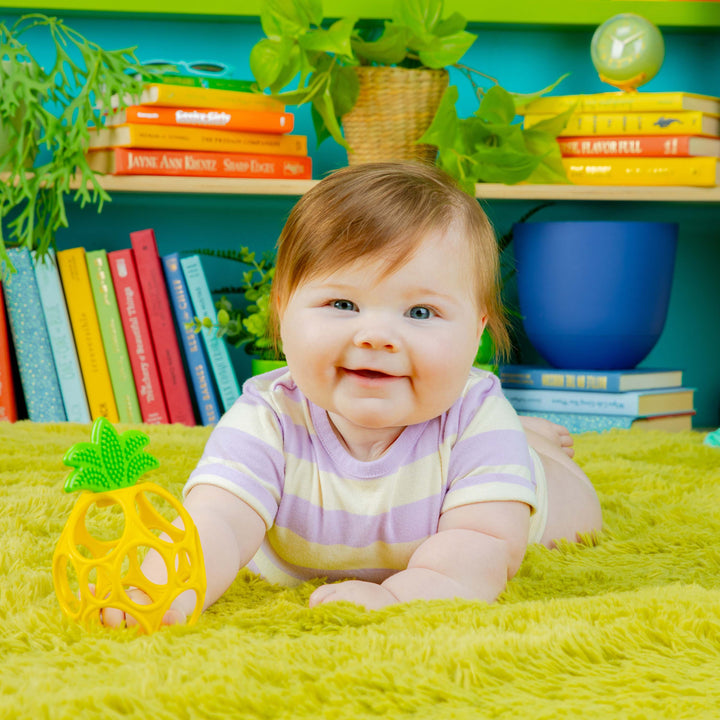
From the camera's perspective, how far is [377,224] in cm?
75

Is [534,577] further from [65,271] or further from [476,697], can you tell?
[65,271]

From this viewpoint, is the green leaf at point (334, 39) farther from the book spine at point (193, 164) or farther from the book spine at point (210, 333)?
the book spine at point (210, 333)

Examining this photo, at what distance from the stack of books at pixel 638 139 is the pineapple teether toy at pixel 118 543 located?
1413 mm

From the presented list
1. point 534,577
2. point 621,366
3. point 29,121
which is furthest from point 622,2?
point 534,577

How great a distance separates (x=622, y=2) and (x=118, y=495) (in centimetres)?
185

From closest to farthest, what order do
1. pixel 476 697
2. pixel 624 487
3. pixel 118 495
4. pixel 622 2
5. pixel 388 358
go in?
pixel 476 697 → pixel 118 495 → pixel 388 358 → pixel 624 487 → pixel 622 2

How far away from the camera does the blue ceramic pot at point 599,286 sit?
6.10 feet

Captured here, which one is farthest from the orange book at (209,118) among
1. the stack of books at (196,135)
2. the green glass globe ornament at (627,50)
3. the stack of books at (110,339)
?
the green glass globe ornament at (627,50)

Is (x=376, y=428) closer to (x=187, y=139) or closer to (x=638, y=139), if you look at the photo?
(x=187, y=139)

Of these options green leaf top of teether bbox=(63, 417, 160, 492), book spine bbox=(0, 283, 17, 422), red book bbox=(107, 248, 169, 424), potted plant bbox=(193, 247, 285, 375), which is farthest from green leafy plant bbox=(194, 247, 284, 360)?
green leaf top of teether bbox=(63, 417, 160, 492)

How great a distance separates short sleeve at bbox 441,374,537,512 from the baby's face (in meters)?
0.08

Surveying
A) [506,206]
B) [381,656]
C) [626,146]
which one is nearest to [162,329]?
[506,206]

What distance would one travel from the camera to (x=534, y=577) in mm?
823

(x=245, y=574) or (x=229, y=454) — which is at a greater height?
(x=229, y=454)
